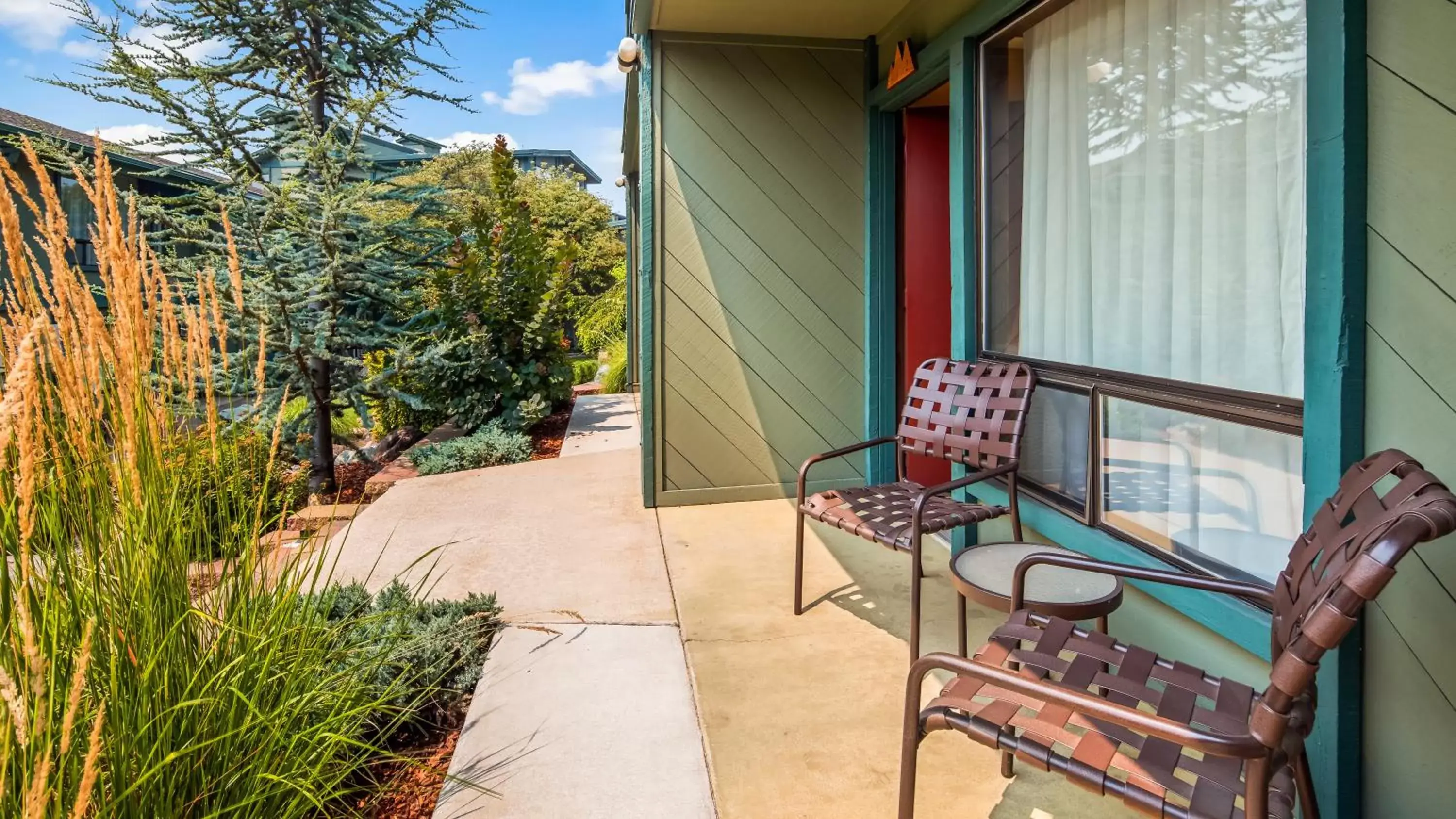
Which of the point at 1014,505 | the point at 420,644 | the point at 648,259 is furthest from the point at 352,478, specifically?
the point at 1014,505

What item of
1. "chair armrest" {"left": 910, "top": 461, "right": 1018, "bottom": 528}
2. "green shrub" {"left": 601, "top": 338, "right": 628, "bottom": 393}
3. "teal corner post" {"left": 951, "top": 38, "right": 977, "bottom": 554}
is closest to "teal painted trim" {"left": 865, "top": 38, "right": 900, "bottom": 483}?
"teal corner post" {"left": 951, "top": 38, "right": 977, "bottom": 554}

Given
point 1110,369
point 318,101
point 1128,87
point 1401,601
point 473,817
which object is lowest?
point 473,817

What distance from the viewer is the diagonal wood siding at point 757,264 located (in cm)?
434

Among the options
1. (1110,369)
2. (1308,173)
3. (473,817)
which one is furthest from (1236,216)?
(473,817)

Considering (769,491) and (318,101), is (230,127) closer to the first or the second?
(318,101)

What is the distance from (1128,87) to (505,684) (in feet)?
7.88

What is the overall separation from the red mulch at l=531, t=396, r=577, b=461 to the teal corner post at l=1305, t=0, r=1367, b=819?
15.9 feet

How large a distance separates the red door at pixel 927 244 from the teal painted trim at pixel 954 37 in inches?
7.4

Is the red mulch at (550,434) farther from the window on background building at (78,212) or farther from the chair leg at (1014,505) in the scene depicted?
the window on background building at (78,212)

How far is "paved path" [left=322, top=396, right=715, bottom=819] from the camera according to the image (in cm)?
185

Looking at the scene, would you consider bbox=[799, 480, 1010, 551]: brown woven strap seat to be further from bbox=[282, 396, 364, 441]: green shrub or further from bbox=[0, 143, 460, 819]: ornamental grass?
bbox=[282, 396, 364, 441]: green shrub

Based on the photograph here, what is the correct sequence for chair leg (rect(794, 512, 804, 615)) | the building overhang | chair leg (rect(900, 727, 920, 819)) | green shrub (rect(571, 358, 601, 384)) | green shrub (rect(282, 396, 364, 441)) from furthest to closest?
green shrub (rect(571, 358, 601, 384)), green shrub (rect(282, 396, 364, 441)), the building overhang, chair leg (rect(794, 512, 804, 615)), chair leg (rect(900, 727, 920, 819))

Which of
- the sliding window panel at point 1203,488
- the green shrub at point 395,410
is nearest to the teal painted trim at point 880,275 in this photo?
the sliding window panel at point 1203,488

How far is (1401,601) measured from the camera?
1.44 meters
